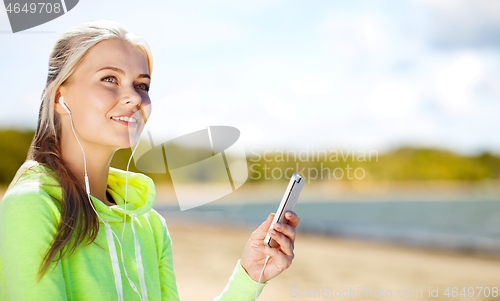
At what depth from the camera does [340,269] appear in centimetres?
923

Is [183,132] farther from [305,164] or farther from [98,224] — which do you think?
[305,164]

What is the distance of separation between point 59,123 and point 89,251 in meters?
0.43

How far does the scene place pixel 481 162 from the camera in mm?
76312

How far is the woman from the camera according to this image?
1.05 meters

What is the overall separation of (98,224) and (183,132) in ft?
2.12

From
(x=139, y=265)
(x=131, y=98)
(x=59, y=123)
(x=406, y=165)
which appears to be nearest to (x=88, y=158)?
(x=59, y=123)

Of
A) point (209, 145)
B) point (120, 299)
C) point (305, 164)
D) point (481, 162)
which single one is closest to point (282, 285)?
point (209, 145)

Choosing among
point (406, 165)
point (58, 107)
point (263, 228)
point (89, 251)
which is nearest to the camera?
point (89, 251)

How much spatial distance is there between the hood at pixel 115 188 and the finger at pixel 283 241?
0.41 meters

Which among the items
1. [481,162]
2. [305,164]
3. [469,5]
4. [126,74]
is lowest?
[481,162]

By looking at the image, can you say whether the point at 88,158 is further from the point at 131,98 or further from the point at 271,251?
the point at 271,251

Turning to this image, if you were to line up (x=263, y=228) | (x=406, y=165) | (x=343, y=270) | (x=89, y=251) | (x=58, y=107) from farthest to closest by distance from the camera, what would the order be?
(x=406, y=165), (x=343, y=270), (x=263, y=228), (x=58, y=107), (x=89, y=251)

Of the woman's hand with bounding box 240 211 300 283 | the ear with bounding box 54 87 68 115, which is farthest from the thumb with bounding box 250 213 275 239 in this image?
the ear with bounding box 54 87 68 115

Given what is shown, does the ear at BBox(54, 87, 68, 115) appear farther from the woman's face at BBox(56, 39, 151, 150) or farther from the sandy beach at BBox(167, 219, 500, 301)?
the sandy beach at BBox(167, 219, 500, 301)
